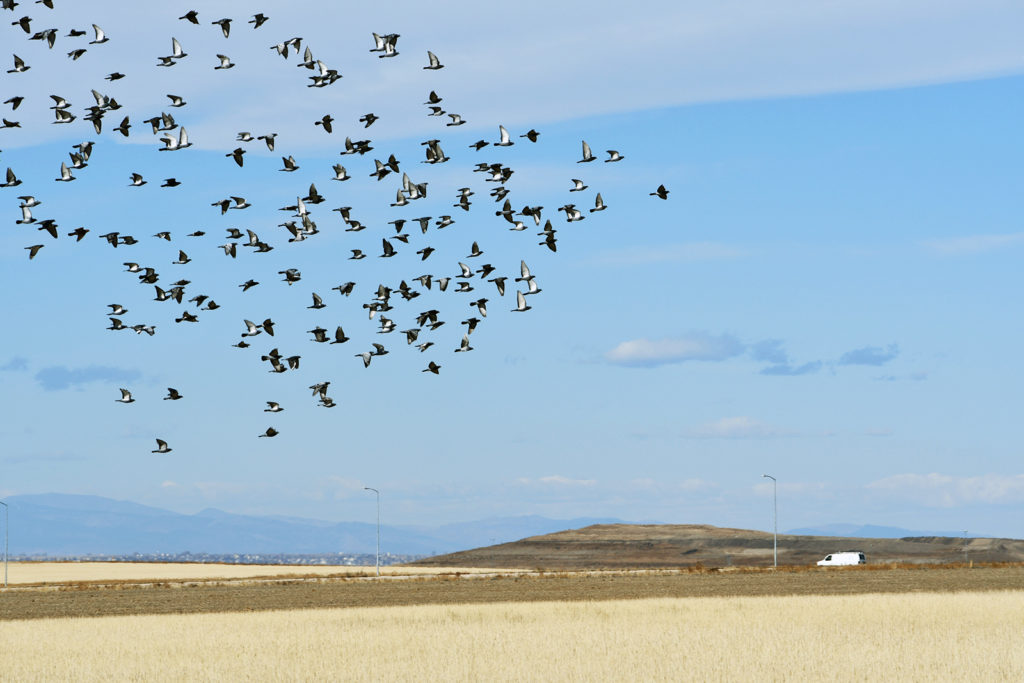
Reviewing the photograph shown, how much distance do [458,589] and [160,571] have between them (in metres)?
67.6

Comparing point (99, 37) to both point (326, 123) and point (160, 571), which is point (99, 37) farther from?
point (160, 571)

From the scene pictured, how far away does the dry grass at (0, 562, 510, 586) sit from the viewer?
129013 mm

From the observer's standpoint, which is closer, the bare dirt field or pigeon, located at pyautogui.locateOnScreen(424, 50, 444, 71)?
pigeon, located at pyautogui.locateOnScreen(424, 50, 444, 71)

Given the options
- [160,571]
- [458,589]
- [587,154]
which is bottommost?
[160,571]

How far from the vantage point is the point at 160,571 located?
150000mm

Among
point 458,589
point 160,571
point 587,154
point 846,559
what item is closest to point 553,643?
point 587,154

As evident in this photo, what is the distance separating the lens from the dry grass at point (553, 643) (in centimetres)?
3682

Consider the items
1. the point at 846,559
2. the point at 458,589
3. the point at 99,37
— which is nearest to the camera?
the point at 99,37

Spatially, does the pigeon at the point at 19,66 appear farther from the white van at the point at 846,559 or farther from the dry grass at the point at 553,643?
the white van at the point at 846,559

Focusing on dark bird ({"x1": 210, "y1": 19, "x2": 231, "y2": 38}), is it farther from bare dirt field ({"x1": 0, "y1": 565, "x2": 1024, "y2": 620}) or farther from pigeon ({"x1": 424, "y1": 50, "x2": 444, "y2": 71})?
bare dirt field ({"x1": 0, "y1": 565, "x2": 1024, "y2": 620})

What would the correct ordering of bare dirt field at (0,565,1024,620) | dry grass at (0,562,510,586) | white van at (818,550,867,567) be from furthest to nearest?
1. white van at (818,550,867,567)
2. dry grass at (0,562,510,586)
3. bare dirt field at (0,565,1024,620)

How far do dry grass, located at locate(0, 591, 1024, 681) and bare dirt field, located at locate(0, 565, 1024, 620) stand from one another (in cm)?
1214

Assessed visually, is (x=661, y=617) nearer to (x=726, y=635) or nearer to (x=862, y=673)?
(x=726, y=635)

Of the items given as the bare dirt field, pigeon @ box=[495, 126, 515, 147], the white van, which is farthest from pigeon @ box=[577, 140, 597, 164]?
the white van
